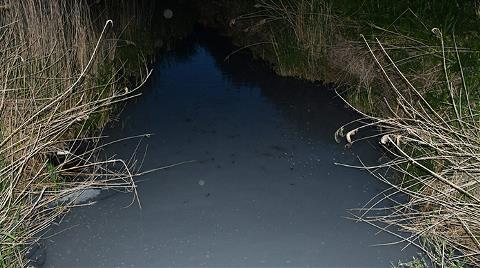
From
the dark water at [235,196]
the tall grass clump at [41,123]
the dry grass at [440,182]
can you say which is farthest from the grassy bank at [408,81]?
the tall grass clump at [41,123]

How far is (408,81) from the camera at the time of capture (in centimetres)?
152

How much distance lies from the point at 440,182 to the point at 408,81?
20.9 inches

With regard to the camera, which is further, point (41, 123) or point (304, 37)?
point (304, 37)

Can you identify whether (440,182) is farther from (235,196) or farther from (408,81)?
(235,196)

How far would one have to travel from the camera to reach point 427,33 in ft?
9.02

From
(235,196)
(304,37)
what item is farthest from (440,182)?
(304,37)

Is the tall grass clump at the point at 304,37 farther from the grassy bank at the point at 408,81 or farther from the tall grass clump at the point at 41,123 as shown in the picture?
the tall grass clump at the point at 41,123

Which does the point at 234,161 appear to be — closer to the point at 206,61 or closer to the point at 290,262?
the point at 290,262

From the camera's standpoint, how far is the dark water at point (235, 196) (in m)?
1.82

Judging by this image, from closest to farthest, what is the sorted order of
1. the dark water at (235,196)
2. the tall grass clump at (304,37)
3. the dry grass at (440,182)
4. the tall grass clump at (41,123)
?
the dry grass at (440,182), the tall grass clump at (41,123), the dark water at (235,196), the tall grass clump at (304,37)

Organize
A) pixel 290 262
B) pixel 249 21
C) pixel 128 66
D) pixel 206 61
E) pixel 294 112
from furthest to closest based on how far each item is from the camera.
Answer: pixel 249 21 < pixel 206 61 < pixel 128 66 < pixel 294 112 < pixel 290 262

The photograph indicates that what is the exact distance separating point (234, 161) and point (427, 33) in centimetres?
118

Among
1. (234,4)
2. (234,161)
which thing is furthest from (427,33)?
(234,4)

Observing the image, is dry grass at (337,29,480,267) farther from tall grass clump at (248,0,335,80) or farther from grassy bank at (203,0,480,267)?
tall grass clump at (248,0,335,80)
